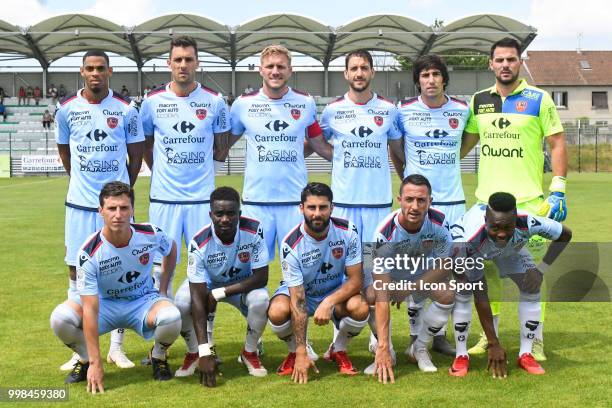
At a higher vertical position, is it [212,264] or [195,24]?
[195,24]

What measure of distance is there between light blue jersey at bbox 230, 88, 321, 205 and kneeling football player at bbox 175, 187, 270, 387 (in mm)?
672

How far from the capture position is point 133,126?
584 cm

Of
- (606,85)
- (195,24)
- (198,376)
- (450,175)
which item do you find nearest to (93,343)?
Answer: (198,376)

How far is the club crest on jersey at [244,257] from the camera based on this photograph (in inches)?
209

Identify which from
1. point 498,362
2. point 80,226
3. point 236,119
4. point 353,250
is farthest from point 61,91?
point 498,362

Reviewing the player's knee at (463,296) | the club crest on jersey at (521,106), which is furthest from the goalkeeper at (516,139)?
the player's knee at (463,296)

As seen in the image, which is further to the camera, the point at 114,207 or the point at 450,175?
the point at 450,175

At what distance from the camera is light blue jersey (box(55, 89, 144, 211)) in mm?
5707

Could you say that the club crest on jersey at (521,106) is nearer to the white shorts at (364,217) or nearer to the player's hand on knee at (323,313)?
the white shorts at (364,217)

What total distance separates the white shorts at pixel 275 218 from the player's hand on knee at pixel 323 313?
922 mm

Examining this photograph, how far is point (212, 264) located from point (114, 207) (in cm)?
81

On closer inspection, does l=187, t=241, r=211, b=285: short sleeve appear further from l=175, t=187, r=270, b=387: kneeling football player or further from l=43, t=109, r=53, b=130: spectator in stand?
l=43, t=109, r=53, b=130: spectator in stand

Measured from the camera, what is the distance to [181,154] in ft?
19.3

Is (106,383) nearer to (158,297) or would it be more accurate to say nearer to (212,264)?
(158,297)
